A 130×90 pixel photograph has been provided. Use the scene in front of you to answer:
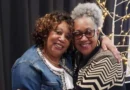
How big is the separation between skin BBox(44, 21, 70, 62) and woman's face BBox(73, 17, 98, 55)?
0.06m

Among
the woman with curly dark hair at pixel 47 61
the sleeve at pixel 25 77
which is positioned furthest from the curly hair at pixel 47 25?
the sleeve at pixel 25 77

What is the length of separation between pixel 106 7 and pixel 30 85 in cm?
142

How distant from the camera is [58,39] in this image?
1.40 m

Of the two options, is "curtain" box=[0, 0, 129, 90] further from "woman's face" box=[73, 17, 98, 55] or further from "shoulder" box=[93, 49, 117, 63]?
"shoulder" box=[93, 49, 117, 63]

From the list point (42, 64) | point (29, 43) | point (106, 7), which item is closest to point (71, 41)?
point (42, 64)

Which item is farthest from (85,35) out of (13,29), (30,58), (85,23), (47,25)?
(13,29)

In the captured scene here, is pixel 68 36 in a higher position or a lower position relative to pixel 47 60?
higher

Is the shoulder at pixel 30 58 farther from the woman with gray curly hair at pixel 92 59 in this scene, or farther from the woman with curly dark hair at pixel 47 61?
the woman with gray curly hair at pixel 92 59

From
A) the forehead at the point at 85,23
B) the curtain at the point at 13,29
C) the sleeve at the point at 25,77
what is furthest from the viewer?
the curtain at the point at 13,29

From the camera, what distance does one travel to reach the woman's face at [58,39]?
140 centimetres

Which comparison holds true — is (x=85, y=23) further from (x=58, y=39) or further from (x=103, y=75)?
(x=103, y=75)

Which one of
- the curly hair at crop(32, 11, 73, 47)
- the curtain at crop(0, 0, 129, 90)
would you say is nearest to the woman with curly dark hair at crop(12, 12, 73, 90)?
the curly hair at crop(32, 11, 73, 47)

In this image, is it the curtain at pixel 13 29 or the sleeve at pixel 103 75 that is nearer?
the sleeve at pixel 103 75

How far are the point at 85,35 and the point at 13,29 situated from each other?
799 mm
